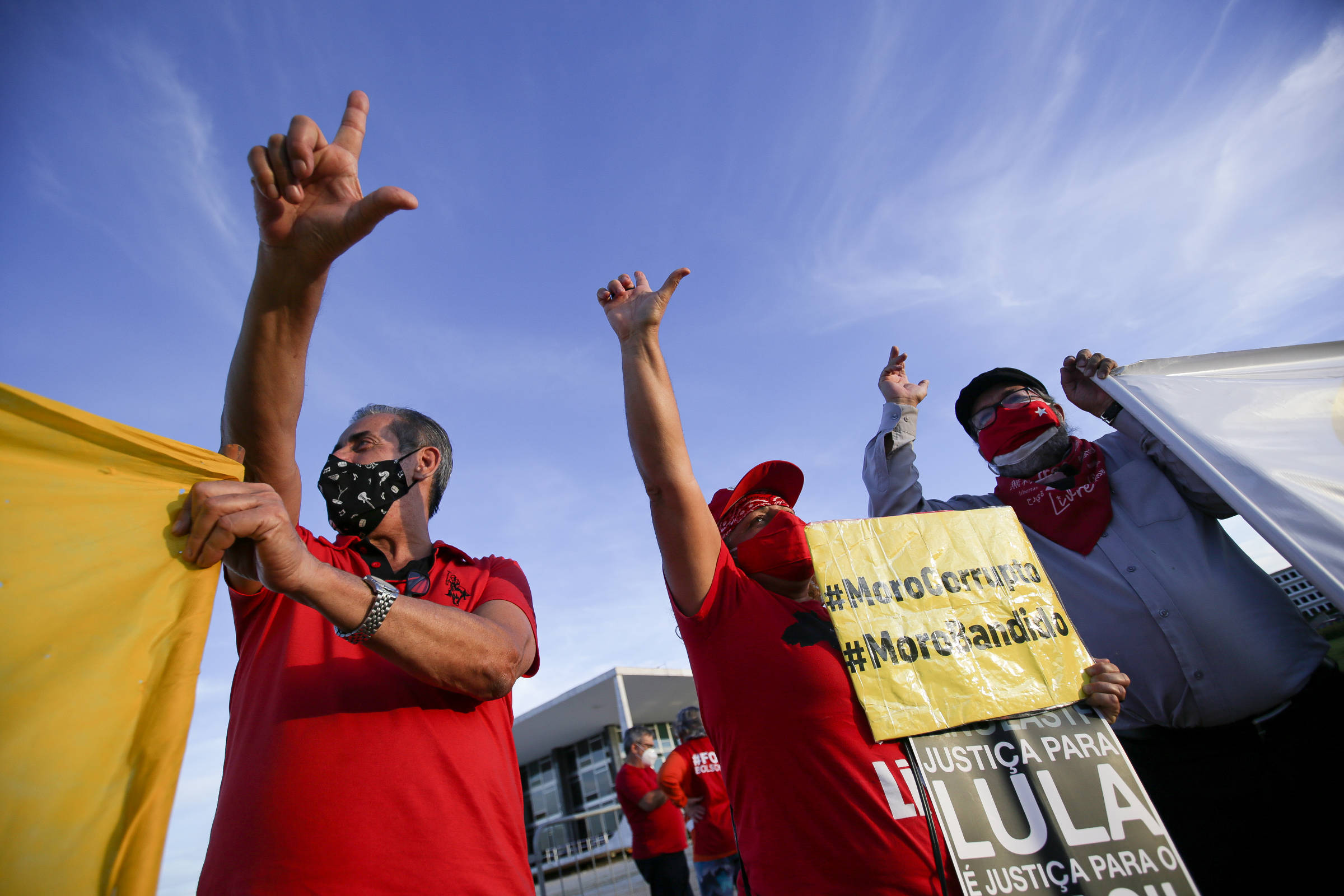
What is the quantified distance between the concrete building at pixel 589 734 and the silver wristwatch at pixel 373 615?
55.8ft

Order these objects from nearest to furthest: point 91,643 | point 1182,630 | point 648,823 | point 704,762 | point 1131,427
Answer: point 91,643, point 1182,630, point 1131,427, point 704,762, point 648,823

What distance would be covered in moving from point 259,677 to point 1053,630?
2389mm

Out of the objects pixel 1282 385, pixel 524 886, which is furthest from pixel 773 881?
pixel 1282 385

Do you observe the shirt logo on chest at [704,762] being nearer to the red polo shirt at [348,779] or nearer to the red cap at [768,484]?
the red cap at [768,484]

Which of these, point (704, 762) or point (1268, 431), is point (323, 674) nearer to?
point (1268, 431)

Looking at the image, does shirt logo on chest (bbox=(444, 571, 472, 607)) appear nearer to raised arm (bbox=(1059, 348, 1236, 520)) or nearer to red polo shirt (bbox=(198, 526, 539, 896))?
red polo shirt (bbox=(198, 526, 539, 896))

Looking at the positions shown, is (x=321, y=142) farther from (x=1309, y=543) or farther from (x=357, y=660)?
(x=1309, y=543)

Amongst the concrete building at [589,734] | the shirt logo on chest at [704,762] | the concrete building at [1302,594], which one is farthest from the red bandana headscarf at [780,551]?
the concrete building at [589,734]

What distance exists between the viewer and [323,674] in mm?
1796

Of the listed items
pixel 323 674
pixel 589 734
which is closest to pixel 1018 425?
pixel 323 674

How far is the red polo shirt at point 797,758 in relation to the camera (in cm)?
176

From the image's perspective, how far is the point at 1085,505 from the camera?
3.01 m

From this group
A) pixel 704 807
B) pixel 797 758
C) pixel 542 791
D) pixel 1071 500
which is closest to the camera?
pixel 797 758

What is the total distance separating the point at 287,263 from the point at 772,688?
1766 millimetres
